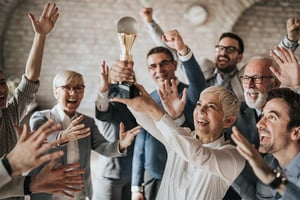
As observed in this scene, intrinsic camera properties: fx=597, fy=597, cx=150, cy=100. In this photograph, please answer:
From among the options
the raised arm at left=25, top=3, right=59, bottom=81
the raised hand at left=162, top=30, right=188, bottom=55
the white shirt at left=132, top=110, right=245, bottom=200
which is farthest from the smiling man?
the raised arm at left=25, top=3, right=59, bottom=81

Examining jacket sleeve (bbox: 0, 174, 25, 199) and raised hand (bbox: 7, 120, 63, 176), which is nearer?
raised hand (bbox: 7, 120, 63, 176)

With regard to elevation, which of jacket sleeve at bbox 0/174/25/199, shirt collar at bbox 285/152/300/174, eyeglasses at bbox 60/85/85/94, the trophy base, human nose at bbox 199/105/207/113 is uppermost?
eyeglasses at bbox 60/85/85/94

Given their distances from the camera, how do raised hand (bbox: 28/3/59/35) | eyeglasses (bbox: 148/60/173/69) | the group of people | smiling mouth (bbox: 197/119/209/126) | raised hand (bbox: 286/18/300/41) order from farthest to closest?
eyeglasses (bbox: 148/60/173/69)
raised hand (bbox: 286/18/300/41)
raised hand (bbox: 28/3/59/35)
smiling mouth (bbox: 197/119/209/126)
the group of people

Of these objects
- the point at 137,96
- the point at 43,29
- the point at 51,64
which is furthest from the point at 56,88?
the point at 51,64

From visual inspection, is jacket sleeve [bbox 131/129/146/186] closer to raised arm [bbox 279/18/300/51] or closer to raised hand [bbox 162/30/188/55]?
raised hand [bbox 162/30/188/55]

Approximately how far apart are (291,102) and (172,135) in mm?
531

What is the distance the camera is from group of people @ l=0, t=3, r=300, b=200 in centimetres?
237

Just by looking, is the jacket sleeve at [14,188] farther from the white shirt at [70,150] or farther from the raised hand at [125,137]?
the white shirt at [70,150]

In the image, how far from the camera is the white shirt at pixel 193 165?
2.62m

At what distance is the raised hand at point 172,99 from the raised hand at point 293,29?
0.82m

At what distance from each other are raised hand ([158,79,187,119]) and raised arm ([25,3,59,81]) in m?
0.70

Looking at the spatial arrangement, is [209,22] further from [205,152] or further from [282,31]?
[205,152]

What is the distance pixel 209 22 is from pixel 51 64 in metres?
1.96

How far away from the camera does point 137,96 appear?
8.57ft
